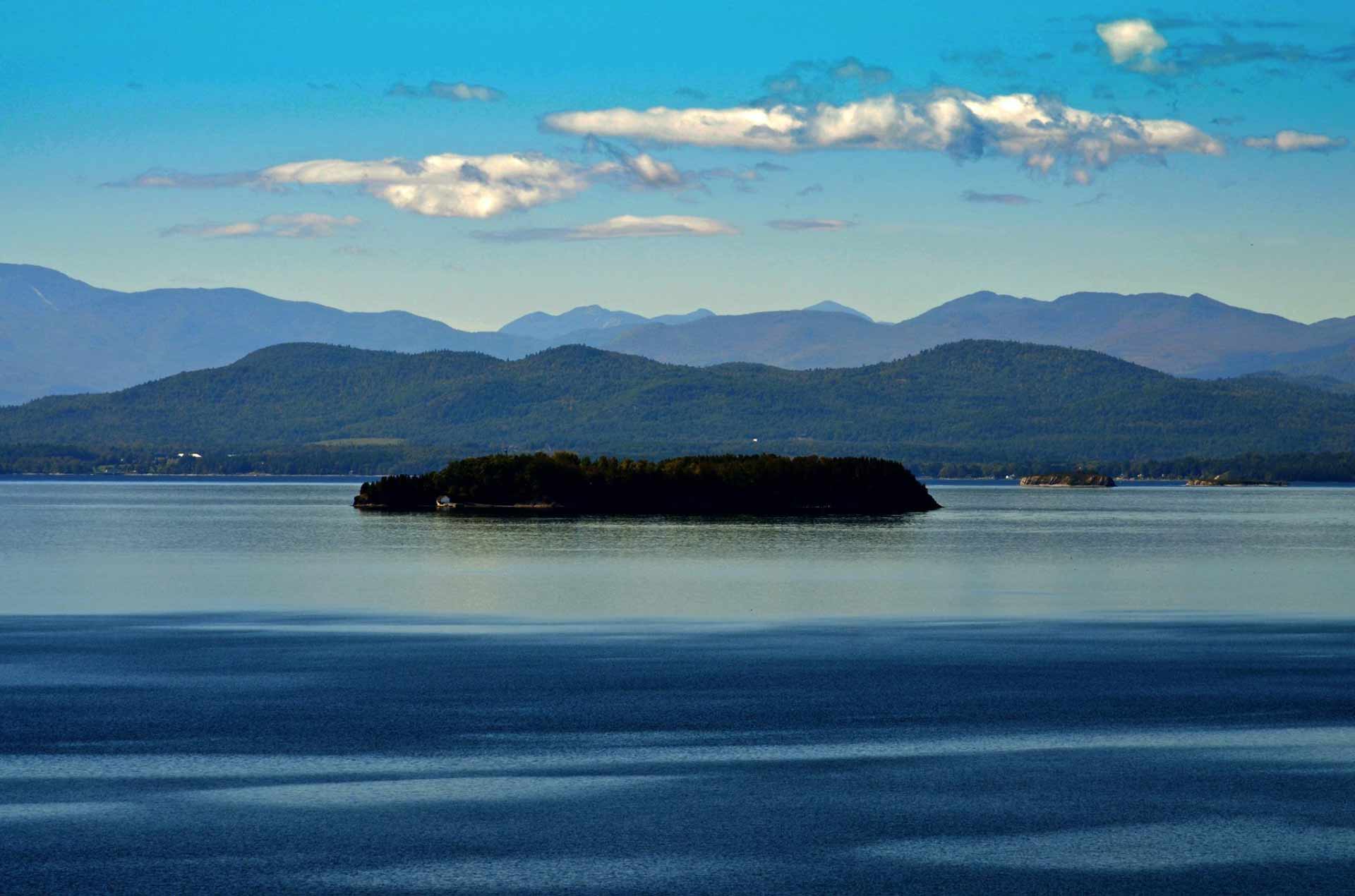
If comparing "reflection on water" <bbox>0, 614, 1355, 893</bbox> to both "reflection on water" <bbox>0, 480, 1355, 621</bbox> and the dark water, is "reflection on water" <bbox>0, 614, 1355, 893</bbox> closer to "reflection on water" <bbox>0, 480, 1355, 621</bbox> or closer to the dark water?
the dark water

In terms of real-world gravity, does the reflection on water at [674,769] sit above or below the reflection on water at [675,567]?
below

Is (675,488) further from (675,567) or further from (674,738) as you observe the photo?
(674,738)

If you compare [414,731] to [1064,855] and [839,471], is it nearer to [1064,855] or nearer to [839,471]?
[1064,855]

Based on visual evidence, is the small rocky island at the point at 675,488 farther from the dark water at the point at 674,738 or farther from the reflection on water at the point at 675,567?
the dark water at the point at 674,738

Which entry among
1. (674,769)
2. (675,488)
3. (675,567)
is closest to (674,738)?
(674,769)

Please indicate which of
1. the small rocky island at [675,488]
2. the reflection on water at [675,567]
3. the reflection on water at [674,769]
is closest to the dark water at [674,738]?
the reflection on water at [674,769]
